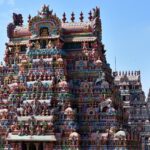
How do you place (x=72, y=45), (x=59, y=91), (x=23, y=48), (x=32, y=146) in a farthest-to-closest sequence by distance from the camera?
(x=23, y=48), (x=72, y=45), (x=59, y=91), (x=32, y=146)

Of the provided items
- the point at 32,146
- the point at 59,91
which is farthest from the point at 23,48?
the point at 32,146

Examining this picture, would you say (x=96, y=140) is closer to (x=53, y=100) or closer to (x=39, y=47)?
(x=53, y=100)

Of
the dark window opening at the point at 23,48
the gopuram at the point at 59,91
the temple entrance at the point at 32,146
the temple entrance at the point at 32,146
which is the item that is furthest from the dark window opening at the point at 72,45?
the temple entrance at the point at 32,146

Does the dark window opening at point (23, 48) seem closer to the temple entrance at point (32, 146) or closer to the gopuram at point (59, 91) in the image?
the gopuram at point (59, 91)

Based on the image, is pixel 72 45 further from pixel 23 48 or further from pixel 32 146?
pixel 32 146

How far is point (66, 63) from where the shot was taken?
60719 millimetres

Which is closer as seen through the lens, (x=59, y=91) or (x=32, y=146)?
(x=32, y=146)

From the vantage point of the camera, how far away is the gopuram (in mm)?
54812

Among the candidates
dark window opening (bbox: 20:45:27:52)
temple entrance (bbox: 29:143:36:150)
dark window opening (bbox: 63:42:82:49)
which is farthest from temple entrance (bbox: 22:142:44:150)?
dark window opening (bbox: 20:45:27:52)

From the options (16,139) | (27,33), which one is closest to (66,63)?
(27,33)

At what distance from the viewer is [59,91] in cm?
5725

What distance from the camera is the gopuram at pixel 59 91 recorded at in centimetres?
5481

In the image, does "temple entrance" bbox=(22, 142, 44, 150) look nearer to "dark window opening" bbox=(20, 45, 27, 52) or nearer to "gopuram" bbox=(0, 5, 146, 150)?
"gopuram" bbox=(0, 5, 146, 150)

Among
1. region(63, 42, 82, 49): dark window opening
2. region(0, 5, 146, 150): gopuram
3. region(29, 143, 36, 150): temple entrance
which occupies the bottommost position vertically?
region(29, 143, 36, 150): temple entrance
